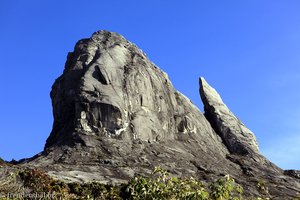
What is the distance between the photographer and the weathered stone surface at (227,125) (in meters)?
113

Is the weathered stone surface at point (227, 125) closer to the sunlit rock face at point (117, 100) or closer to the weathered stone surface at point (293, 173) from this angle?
the sunlit rock face at point (117, 100)

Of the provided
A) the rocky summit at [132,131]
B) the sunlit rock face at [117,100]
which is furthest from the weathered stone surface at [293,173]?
the sunlit rock face at [117,100]

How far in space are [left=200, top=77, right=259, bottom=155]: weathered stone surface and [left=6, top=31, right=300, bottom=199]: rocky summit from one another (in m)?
0.26

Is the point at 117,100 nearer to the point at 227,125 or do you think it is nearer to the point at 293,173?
the point at 227,125

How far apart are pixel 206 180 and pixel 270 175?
21.2 m

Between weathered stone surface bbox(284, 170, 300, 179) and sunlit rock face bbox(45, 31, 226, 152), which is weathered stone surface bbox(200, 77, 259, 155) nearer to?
sunlit rock face bbox(45, 31, 226, 152)

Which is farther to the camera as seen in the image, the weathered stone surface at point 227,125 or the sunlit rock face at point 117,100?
the weathered stone surface at point 227,125

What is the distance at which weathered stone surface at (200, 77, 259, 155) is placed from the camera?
11312 centimetres

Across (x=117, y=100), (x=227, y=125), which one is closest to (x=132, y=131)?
(x=117, y=100)

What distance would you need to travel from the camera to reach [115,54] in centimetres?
10794

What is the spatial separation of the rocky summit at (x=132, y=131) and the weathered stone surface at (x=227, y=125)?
0.26m

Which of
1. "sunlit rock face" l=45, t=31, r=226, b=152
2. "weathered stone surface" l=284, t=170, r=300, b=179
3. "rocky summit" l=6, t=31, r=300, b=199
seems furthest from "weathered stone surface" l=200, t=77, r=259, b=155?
"weathered stone surface" l=284, t=170, r=300, b=179

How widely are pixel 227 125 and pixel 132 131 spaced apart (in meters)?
35.4

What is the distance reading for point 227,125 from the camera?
118m
